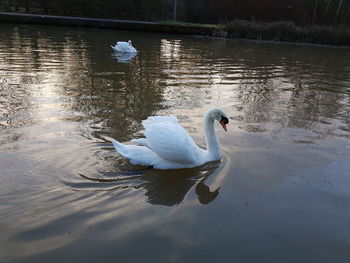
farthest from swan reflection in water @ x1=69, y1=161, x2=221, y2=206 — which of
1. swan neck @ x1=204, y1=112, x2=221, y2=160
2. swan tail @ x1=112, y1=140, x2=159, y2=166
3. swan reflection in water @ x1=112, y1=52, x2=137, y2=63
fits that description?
swan reflection in water @ x1=112, y1=52, x2=137, y2=63

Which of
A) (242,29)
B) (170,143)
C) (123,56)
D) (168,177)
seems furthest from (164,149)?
(242,29)

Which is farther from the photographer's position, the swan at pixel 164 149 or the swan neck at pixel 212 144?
the swan neck at pixel 212 144

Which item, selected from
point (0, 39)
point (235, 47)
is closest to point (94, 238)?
point (0, 39)

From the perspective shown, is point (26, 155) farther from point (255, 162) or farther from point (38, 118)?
point (255, 162)

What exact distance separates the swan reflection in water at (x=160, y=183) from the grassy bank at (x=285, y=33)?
2093cm

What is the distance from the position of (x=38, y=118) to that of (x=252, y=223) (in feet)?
15.1

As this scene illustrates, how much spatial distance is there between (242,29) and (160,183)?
2173 cm

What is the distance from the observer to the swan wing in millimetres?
5223

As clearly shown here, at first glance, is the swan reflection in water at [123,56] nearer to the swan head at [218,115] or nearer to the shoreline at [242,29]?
the swan head at [218,115]

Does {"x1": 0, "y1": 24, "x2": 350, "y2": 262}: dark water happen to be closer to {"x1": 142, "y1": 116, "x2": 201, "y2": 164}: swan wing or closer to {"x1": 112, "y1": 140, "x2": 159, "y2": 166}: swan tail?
{"x1": 112, "y1": 140, "x2": 159, "y2": 166}: swan tail

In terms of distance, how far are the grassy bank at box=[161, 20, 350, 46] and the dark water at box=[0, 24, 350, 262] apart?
46.3 ft

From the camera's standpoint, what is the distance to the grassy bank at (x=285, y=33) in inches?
947

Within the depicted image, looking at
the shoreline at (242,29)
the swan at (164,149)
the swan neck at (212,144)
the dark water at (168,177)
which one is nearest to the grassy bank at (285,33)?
the shoreline at (242,29)

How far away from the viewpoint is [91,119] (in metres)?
7.30
